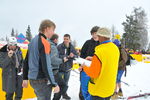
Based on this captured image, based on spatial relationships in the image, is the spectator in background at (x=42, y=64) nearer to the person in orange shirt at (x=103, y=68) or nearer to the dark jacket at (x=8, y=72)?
the person in orange shirt at (x=103, y=68)

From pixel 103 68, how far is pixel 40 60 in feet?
3.17

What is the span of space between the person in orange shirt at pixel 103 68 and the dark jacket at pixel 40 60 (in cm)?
60

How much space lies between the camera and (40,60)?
2.77 metres

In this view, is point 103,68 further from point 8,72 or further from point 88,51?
point 8,72

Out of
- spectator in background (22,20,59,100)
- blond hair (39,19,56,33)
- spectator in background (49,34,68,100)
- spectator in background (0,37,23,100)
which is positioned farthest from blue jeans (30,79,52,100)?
spectator in background (0,37,23,100)

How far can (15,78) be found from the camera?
4410 mm

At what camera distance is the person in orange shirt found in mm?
2604

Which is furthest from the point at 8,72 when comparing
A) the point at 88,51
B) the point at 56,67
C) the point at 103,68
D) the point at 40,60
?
the point at 103,68

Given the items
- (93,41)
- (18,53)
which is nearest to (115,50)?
(93,41)

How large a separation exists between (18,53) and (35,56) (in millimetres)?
1901

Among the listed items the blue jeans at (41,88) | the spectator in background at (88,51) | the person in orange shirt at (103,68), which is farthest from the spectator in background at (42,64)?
the spectator in background at (88,51)

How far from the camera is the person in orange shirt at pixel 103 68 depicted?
8.54ft

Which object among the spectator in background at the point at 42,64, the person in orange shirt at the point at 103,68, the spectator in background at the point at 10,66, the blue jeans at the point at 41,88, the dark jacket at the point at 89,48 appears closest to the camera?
the person in orange shirt at the point at 103,68

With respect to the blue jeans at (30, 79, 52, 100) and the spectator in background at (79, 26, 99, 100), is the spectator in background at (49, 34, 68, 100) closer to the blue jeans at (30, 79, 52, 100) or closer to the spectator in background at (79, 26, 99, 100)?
the spectator in background at (79, 26, 99, 100)
